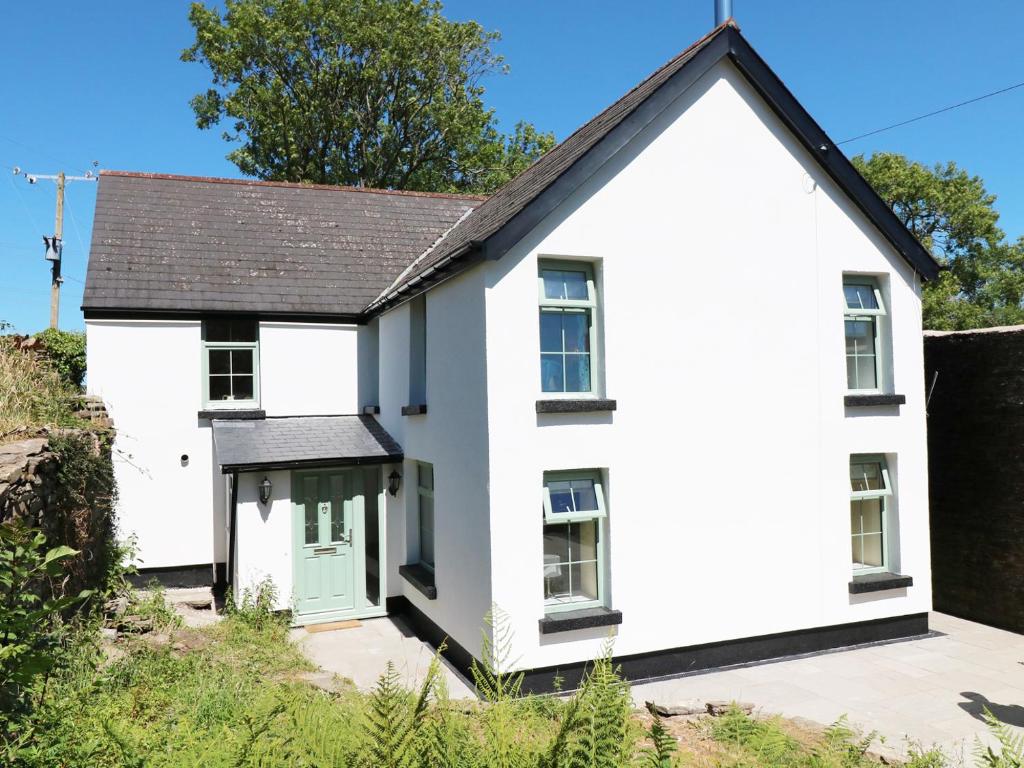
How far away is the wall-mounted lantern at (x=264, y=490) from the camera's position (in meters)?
11.1

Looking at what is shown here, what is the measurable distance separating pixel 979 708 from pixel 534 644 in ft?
16.1

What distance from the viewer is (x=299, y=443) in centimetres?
1195

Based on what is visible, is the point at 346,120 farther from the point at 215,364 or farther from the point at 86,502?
the point at 86,502

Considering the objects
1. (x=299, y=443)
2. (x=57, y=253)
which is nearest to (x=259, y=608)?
(x=299, y=443)

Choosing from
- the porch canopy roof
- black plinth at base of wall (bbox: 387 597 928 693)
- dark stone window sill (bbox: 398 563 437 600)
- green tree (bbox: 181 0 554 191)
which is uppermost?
green tree (bbox: 181 0 554 191)

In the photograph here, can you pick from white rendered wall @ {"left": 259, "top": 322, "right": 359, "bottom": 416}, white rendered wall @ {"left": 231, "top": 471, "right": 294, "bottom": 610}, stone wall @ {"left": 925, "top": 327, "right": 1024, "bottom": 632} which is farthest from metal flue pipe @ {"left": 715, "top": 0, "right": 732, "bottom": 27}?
white rendered wall @ {"left": 231, "top": 471, "right": 294, "bottom": 610}

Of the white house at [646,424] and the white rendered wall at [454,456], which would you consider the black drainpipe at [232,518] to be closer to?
the white house at [646,424]

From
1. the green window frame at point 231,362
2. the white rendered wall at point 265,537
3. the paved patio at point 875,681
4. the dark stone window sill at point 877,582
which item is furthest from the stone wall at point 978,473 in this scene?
the green window frame at point 231,362

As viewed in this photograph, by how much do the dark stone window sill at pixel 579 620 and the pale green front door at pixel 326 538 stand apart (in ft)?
15.0

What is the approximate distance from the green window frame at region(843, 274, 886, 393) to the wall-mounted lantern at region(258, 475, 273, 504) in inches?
347

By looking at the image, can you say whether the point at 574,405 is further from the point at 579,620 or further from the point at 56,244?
the point at 56,244

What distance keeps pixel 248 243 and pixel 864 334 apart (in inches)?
453

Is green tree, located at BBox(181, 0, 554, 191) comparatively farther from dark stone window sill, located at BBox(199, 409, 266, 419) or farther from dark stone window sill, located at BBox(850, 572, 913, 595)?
dark stone window sill, located at BBox(850, 572, 913, 595)

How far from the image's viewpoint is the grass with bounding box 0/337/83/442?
8391 mm
